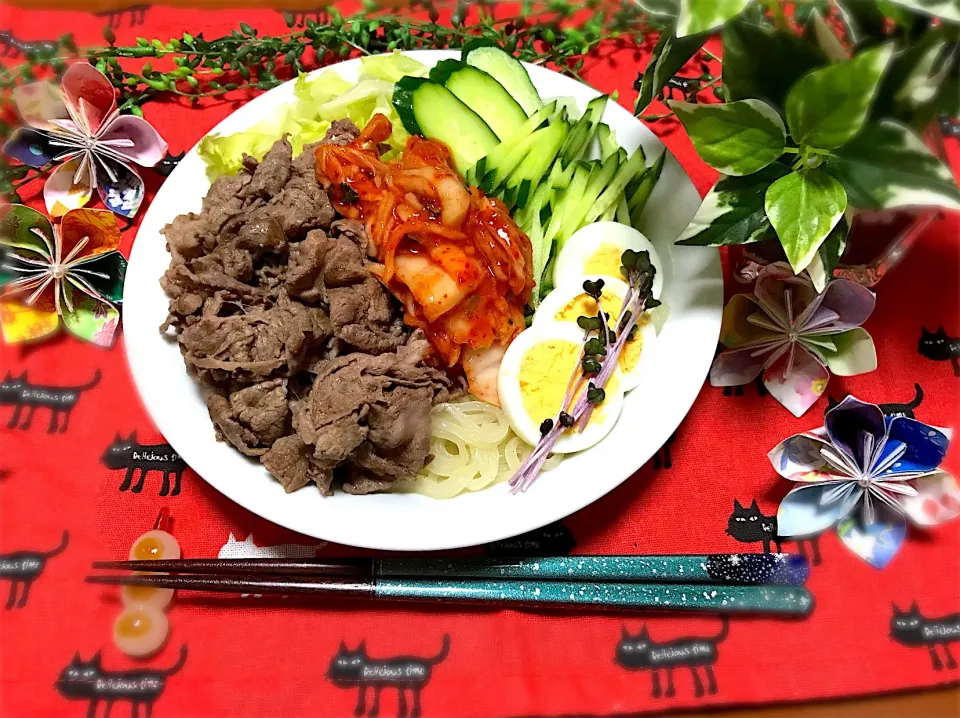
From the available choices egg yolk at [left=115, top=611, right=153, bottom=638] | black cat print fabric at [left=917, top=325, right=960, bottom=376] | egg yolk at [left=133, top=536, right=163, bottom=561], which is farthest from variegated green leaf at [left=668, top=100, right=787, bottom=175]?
egg yolk at [left=115, top=611, right=153, bottom=638]

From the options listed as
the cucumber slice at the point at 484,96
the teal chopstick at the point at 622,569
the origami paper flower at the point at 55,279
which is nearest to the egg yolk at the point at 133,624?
the teal chopstick at the point at 622,569

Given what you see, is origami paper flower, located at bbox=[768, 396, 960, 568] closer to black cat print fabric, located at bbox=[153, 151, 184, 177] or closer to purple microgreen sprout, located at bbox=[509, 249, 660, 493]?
purple microgreen sprout, located at bbox=[509, 249, 660, 493]

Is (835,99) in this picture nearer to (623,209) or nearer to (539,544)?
(623,209)

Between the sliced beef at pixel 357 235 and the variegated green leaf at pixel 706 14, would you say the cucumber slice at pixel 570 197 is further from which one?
the variegated green leaf at pixel 706 14

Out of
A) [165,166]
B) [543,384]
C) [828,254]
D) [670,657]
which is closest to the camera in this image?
[828,254]

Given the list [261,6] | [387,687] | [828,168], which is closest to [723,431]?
[828,168]

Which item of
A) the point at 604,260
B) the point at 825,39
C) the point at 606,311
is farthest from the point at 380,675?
the point at 825,39
